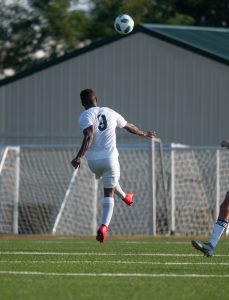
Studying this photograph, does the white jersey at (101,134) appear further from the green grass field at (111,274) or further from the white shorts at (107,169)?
the green grass field at (111,274)

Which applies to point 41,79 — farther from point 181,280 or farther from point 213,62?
point 181,280

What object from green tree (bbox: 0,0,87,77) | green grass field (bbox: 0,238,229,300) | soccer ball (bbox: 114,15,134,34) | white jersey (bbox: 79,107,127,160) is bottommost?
green grass field (bbox: 0,238,229,300)

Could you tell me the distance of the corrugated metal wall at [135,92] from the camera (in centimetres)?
3503

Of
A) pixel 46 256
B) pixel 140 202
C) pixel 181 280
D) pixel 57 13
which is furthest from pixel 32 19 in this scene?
pixel 181 280

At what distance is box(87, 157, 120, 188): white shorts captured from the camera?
1778cm

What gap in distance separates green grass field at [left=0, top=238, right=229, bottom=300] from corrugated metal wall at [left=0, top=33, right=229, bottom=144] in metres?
17.1

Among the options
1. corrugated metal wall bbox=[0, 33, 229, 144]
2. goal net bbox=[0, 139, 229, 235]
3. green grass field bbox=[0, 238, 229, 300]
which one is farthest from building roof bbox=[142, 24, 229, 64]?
green grass field bbox=[0, 238, 229, 300]

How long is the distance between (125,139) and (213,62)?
10.4ft

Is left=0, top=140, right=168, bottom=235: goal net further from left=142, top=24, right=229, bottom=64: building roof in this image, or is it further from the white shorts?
the white shorts

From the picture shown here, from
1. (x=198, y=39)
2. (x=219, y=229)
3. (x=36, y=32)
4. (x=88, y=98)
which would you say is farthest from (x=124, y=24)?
(x=36, y=32)

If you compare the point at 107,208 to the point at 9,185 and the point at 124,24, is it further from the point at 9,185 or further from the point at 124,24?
the point at 9,185

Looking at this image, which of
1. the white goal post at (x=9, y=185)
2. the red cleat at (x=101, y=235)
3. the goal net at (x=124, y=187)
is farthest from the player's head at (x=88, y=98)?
the white goal post at (x=9, y=185)

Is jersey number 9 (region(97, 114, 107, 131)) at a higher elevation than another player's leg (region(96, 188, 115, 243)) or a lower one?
higher

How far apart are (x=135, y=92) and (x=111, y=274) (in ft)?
80.0
